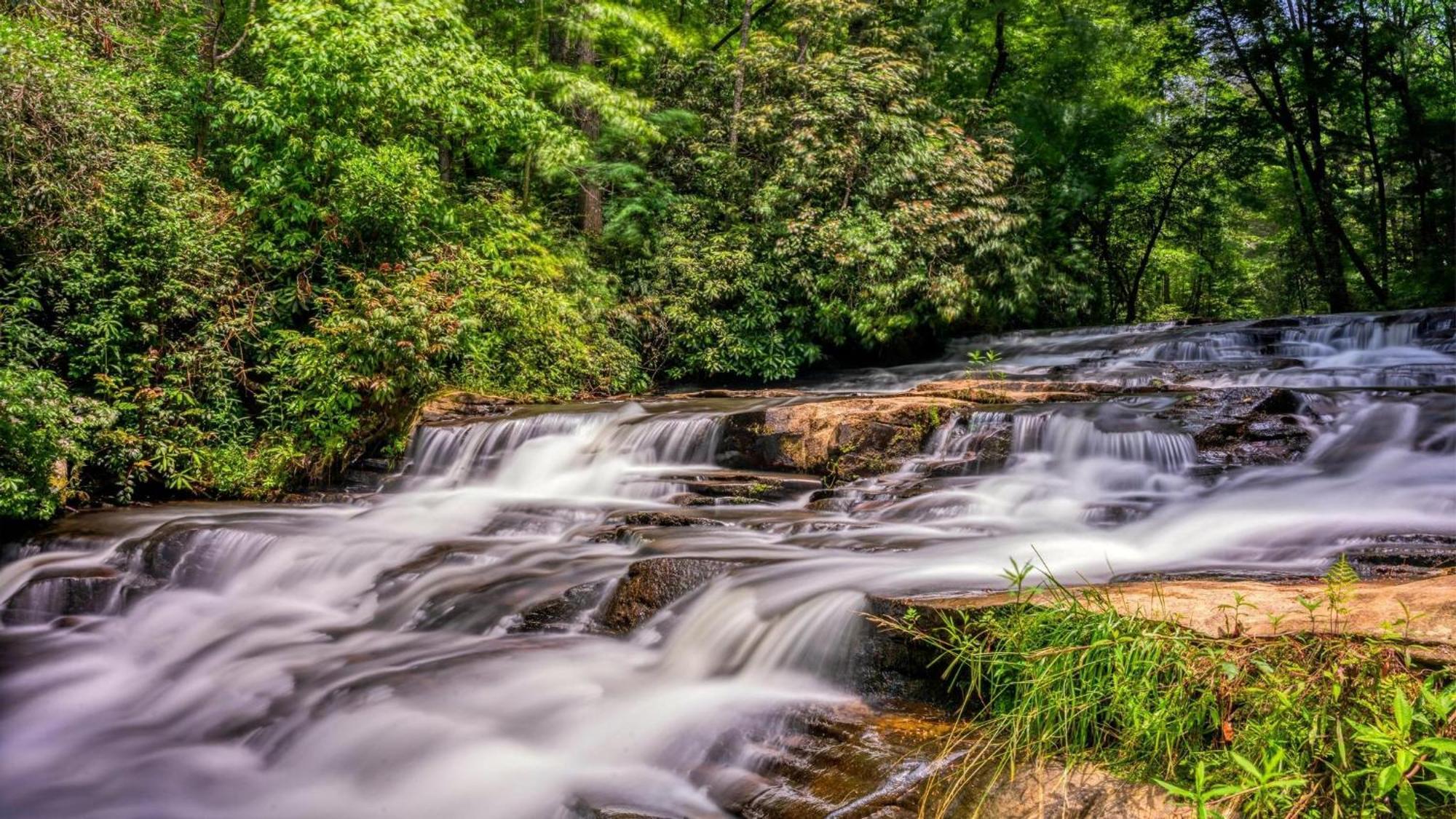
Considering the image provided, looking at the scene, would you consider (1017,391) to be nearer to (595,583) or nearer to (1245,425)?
(1245,425)

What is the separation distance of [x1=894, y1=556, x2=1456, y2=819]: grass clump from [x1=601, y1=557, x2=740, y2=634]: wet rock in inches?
71.4

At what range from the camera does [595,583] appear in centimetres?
479

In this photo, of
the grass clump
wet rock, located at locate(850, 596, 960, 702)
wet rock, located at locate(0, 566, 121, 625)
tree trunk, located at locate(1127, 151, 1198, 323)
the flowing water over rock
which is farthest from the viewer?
tree trunk, located at locate(1127, 151, 1198, 323)

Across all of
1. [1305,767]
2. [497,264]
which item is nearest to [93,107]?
[497,264]

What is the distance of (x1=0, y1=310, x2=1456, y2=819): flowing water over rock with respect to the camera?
342cm

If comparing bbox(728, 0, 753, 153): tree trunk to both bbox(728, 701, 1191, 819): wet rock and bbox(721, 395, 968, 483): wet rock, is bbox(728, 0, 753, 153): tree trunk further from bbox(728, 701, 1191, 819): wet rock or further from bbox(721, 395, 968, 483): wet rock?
bbox(728, 701, 1191, 819): wet rock

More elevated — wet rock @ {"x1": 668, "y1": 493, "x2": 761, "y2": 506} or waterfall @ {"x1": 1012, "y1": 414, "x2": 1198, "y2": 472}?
waterfall @ {"x1": 1012, "y1": 414, "x2": 1198, "y2": 472}

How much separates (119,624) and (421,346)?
13.4 feet

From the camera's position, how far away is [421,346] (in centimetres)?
882

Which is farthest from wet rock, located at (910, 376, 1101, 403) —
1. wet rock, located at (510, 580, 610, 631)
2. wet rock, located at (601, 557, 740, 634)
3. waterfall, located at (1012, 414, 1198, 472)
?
wet rock, located at (510, 580, 610, 631)

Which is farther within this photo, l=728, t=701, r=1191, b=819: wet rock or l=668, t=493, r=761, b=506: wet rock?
l=668, t=493, r=761, b=506: wet rock

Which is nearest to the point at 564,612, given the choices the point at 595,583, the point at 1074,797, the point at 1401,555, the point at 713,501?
the point at 595,583

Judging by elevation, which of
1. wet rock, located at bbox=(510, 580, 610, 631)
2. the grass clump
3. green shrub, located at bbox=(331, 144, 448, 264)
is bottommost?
wet rock, located at bbox=(510, 580, 610, 631)

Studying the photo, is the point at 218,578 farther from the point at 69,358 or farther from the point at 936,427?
the point at 936,427
